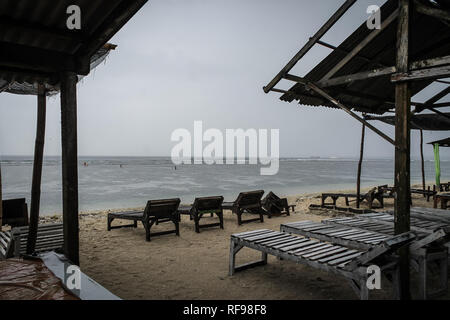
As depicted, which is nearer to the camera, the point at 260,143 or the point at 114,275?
the point at 114,275

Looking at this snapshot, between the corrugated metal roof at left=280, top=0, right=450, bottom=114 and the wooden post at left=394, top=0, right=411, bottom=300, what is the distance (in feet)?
3.81

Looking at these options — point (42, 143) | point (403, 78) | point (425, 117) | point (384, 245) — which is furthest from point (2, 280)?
point (425, 117)

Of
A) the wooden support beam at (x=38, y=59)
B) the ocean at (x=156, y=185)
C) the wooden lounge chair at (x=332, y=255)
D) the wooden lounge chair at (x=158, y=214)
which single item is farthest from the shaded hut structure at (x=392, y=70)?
the ocean at (x=156, y=185)

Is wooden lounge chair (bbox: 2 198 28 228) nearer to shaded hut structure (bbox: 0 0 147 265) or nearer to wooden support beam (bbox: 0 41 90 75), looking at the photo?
shaded hut structure (bbox: 0 0 147 265)

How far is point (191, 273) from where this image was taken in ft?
16.1

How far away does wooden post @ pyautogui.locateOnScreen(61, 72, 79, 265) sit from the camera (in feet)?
12.1

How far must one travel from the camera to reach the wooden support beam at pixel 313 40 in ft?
15.5

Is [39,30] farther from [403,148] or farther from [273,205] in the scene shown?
[273,205]

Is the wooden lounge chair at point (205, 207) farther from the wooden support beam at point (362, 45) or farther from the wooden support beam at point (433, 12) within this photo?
the wooden support beam at point (433, 12)

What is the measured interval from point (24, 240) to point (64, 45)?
369cm
